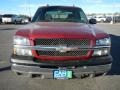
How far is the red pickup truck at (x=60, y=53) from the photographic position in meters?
5.68

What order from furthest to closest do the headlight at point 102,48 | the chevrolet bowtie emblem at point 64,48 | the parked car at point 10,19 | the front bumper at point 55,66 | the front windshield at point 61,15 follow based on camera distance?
the parked car at point 10,19, the front windshield at point 61,15, the headlight at point 102,48, the chevrolet bowtie emblem at point 64,48, the front bumper at point 55,66

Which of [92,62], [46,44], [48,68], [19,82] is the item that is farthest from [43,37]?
[19,82]

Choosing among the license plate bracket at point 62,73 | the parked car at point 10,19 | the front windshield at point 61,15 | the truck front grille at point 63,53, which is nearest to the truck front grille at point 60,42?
the truck front grille at point 63,53

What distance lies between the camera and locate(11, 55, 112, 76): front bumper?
566 centimetres

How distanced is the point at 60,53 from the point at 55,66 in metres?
0.30

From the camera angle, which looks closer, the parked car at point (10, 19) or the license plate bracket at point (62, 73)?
the license plate bracket at point (62, 73)

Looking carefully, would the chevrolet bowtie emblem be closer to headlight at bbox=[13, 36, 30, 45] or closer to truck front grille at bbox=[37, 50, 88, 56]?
truck front grille at bbox=[37, 50, 88, 56]

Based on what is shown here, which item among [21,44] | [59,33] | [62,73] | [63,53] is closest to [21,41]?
[21,44]

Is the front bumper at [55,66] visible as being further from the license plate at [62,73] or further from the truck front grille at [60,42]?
the truck front grille at [60,42]

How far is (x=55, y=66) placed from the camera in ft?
18.7

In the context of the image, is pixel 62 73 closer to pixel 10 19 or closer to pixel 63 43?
pixel 63 43

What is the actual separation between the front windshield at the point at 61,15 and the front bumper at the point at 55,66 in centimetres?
229

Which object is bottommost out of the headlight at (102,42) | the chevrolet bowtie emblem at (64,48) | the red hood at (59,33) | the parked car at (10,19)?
the parked car at (10,19)

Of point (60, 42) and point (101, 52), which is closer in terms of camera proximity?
point (60, 42)
